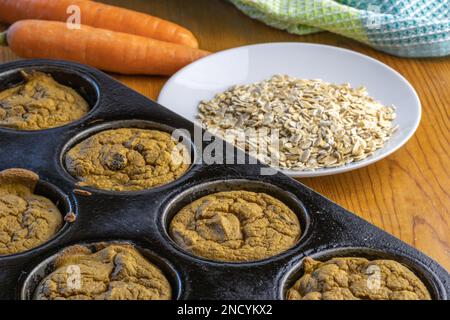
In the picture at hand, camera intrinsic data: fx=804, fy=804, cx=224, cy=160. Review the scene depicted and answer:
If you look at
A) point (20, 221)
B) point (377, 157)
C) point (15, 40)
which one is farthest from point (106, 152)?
point (15, 40)

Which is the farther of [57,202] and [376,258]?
[57,202]

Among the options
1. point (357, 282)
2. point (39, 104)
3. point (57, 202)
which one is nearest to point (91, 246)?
point (57, 202)

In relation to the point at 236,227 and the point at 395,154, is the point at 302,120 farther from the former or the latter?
the point at 236,227

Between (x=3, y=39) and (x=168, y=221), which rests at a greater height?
(x=168, y=221)

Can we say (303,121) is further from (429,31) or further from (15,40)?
(15,40)

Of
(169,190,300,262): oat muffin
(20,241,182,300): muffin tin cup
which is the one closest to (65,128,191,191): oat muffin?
(169,190,300,262): oat muffin

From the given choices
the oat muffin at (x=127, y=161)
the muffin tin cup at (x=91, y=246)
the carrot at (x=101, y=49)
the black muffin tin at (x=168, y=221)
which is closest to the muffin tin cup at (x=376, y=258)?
the black muffin tin at (x=168, y=221)
